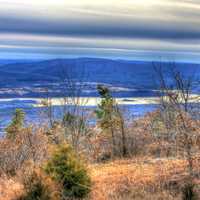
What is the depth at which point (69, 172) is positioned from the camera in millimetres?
13727

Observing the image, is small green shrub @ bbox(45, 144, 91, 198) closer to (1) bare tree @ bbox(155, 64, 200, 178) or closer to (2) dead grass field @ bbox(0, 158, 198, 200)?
(2) dead grass field @ bbox(0, 158, 198, 200)

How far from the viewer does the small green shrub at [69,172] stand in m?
13.6

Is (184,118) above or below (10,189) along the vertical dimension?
above

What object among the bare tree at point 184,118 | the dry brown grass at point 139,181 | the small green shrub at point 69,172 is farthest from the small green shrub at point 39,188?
the bare tree at point 184,118

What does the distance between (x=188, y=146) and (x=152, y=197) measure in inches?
100

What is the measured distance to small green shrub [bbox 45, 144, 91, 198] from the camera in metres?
13.6

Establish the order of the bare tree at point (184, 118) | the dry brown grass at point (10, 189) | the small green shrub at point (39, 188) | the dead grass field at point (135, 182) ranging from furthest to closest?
the bare tree at point (184, 118), the dead grass field at point (135, 182), the dry brown grass at point (10, 189), the small green shrub at point (39, 188)

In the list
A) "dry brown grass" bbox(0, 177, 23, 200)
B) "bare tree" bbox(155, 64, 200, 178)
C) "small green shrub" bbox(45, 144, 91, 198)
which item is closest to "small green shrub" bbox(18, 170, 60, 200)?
"dry brown grass" bbox(0, 177, 23, 200)

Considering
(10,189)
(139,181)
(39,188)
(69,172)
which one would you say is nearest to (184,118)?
(139,181)

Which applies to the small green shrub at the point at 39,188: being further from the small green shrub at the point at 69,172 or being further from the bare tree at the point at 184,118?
the bare tree at the point at 184,118

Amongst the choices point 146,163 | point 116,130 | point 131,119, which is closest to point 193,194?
point 146,163

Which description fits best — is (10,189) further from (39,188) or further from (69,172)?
(39,188)

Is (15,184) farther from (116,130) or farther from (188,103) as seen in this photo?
(116,130)

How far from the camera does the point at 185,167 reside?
16.6 m
